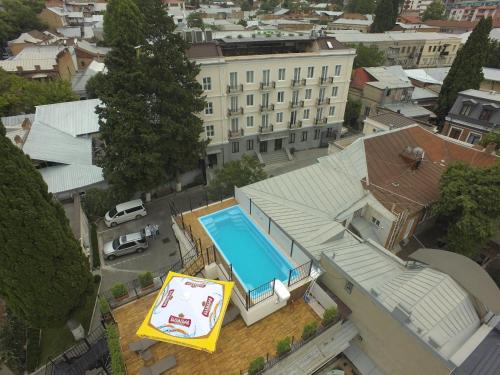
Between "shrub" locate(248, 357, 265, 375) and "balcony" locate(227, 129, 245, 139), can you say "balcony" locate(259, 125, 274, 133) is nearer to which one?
"balcony" locate(227, 129, 245, 139)

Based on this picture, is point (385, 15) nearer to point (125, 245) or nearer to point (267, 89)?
point (267, 89)

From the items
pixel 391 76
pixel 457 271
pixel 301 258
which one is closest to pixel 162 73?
pixel 301 258

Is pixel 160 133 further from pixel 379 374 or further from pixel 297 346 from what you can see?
pixel 379 374

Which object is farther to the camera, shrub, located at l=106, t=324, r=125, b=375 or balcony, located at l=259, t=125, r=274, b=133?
balcony, located at l=259, t=125, r=274, b=133

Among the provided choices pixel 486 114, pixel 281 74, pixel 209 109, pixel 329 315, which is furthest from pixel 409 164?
pixel 209 109

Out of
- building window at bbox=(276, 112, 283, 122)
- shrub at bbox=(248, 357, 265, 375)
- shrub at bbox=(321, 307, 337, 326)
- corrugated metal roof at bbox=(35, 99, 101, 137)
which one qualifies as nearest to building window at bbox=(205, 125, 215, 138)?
building window at bbox=(276, 112, 283, 122)

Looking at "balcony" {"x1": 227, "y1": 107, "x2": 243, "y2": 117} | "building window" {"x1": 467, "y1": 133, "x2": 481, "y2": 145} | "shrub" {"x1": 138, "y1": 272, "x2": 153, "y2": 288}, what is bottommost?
"building window" {"x1": 467, "y1": 133, "x2": 481, "y2": 145}

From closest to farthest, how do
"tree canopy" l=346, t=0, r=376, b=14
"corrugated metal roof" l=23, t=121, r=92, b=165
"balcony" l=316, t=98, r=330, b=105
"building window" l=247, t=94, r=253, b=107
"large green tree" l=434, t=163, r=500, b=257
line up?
1. "large green tree" l=434, t=163, r=500, b=257
2. "corrugated metal roof" l=23, t=121, r=92, b=165
3. "building window" l=247, t=94, r=253, b=107
4. "balcony" l=316, t=98, r=330, b=105
5. "tree canopy" l=346, t=0, r=376, b=14
